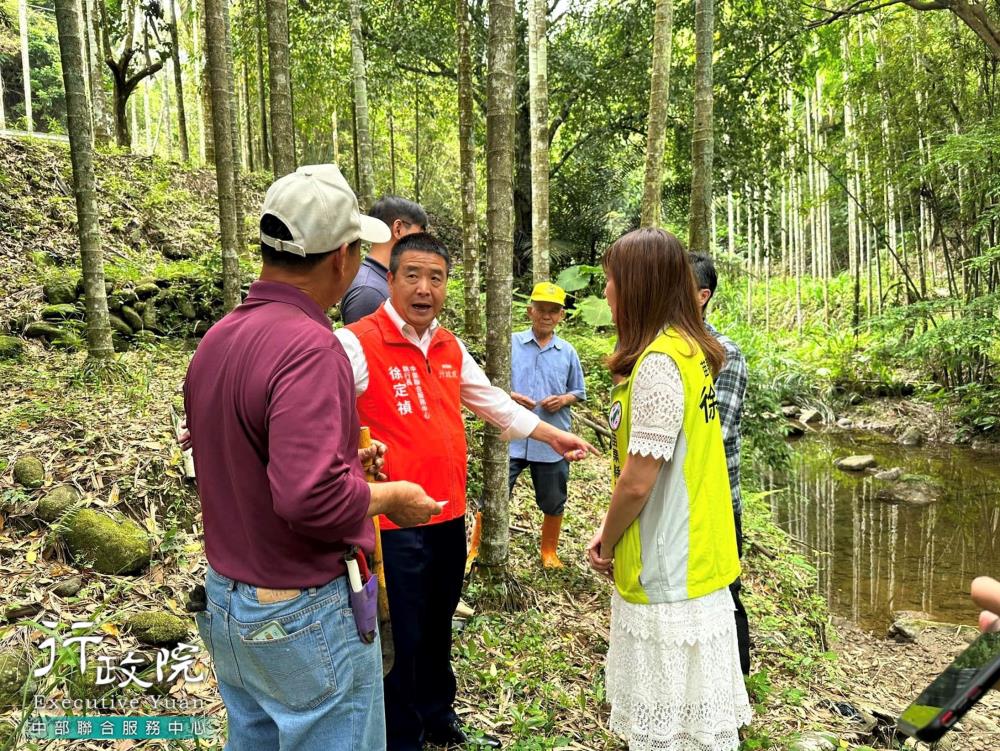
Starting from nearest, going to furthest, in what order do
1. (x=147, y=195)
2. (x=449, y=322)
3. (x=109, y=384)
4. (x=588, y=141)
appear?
(x=109, y=384) → (x=449, y=322) → (x=147, y=195) → (x=588, y=141)

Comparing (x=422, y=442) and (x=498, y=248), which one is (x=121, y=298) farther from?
(x=422, y=442)

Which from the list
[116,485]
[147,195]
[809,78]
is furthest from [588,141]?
[116,485]

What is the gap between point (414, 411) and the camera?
8.48 ft

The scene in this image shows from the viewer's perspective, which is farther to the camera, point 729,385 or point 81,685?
point 729,385

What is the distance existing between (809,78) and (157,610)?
12.9 metres

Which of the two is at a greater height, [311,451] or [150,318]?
[150,318]

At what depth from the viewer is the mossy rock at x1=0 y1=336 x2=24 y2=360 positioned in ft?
19.8

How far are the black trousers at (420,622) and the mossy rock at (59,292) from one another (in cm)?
629

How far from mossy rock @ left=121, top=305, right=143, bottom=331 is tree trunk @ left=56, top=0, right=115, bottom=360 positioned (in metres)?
1.66

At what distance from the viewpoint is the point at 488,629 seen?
376cm

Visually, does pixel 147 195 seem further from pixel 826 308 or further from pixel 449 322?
pixel 826 308

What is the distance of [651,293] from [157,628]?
109 inches

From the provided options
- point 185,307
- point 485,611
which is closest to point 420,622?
point 485,611

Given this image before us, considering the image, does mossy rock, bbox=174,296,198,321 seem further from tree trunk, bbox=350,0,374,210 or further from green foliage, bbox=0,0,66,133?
green foliage, bbox=0,0,66,133
